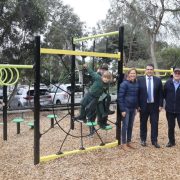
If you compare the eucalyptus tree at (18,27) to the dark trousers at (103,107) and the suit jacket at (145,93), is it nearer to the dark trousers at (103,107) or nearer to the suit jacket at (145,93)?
the dark trousers at (103,107)

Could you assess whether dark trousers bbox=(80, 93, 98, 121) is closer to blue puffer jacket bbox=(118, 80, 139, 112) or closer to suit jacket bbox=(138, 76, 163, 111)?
blue puffer jacket bbox=(118, 80, 139, 112)

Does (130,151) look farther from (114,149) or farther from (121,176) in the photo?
(121,176)

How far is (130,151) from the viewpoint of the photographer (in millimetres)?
6379

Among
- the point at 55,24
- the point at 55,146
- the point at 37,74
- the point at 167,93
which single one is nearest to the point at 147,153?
the point at 167,93

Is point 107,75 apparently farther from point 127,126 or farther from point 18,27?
point 18,27

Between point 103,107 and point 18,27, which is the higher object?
point 18,27

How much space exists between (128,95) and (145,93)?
31cm

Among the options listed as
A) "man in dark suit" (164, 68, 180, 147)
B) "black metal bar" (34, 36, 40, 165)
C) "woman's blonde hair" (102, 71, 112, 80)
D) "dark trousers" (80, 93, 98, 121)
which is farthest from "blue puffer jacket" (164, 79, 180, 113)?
"black metal bar" (34, 36, 40, 165)

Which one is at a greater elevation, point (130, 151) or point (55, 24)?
point (55, 24)

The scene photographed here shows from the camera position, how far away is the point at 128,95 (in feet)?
21.5

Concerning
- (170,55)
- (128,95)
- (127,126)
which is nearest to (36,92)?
(128,95)

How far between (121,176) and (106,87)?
1987mm

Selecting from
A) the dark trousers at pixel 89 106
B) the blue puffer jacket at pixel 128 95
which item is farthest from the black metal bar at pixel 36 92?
the blue puffer jacket at pixel 128 95

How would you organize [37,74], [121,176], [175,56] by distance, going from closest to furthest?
[121,176]
[37,74]
[175,56]
